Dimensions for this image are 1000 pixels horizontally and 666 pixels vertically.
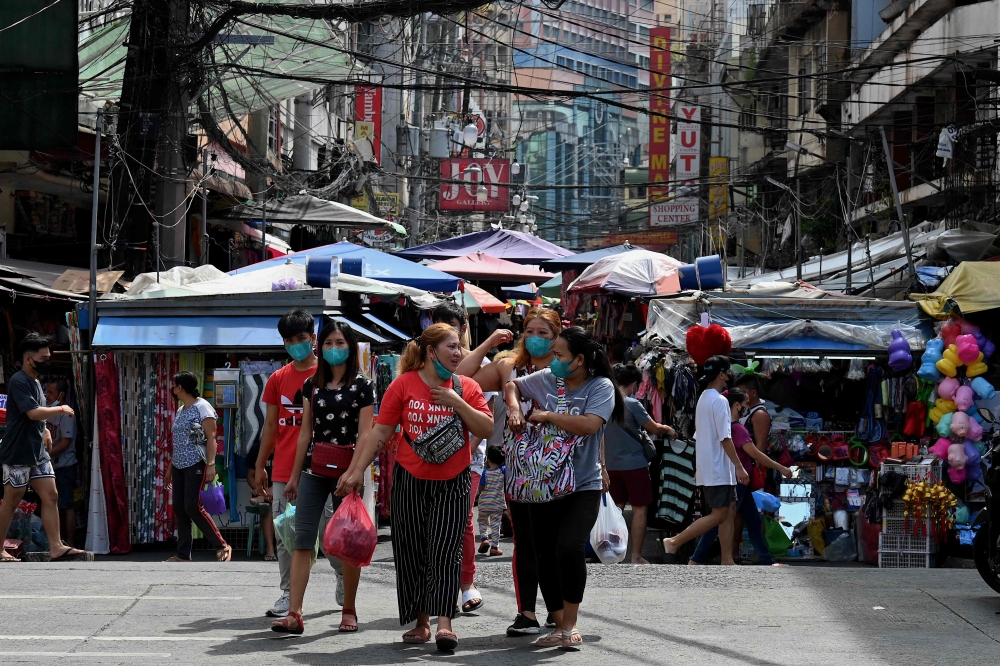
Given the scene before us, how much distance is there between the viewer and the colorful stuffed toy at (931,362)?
1122 cm

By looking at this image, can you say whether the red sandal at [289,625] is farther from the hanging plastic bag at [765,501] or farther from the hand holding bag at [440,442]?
the hanging plastic bag at [765,501]

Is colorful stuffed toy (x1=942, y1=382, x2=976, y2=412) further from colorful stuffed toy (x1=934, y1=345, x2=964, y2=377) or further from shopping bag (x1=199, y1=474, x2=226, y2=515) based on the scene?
shopping bag (x1=199, y1=474, x2=226, y2=515)

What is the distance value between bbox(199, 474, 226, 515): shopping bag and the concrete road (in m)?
1.25

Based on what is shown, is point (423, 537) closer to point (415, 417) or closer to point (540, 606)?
point (415, 417)

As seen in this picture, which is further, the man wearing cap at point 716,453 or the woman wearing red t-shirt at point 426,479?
the man wearing cap at point 716,453

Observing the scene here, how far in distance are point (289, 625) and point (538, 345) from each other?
199 cm

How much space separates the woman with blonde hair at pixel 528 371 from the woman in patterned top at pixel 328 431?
2.16 ft

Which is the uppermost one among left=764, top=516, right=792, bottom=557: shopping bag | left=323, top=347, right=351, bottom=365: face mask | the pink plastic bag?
left=323, top=347, right=351, bottom=365: face mask

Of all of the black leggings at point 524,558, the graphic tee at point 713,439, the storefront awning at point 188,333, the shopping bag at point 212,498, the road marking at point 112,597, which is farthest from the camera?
the storefront awning at point 188,333

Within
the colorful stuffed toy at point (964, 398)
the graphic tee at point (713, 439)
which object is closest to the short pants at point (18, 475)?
the graphic tee at point (713, 439)

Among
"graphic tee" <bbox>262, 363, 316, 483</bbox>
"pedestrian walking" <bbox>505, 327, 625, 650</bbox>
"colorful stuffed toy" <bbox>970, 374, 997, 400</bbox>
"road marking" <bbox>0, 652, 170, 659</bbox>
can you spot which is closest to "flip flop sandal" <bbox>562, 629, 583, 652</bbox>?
"pedestrian walking" <bbox>505, 327, 625, 650</bbox>

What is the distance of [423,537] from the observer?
20.5ft

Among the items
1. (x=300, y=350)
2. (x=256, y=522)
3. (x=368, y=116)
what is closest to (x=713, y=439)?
(x=300, y=350)

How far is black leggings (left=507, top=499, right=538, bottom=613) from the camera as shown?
6473 mm
